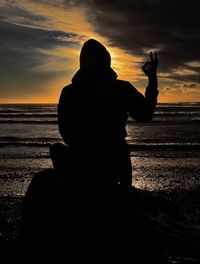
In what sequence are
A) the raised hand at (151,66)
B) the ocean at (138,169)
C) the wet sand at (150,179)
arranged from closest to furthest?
the raised hand at (151,66), the wet sand at (150,179), the ocean at (138,169)

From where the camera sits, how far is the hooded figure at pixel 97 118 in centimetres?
407

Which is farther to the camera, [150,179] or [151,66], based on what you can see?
[150,179]

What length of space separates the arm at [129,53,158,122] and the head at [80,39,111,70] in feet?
1.44

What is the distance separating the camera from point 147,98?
4.01m

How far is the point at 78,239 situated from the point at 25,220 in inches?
24.1

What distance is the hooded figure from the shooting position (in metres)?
4.07

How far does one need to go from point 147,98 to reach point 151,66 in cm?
33

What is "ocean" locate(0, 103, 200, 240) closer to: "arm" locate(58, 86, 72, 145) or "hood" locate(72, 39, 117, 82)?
"arm" locate(58, 86, 72, 145)

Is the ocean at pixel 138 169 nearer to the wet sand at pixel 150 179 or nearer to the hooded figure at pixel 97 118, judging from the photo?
the wet sand at pixel 150 179

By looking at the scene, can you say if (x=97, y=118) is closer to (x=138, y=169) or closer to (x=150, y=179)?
(x=150, y=179)

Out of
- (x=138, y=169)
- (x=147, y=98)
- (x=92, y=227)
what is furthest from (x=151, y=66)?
(x=138, y=169)

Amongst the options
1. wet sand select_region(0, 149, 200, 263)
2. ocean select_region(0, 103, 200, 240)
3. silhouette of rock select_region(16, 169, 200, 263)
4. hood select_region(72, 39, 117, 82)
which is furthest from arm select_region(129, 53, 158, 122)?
ocean select_region(0, 103, 200, 240)

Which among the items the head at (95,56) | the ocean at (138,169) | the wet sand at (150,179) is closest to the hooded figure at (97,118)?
the head at (95,56)

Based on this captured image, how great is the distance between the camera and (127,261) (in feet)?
12.4
